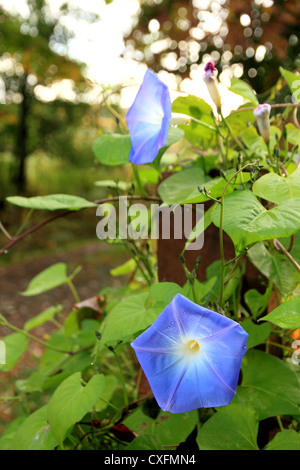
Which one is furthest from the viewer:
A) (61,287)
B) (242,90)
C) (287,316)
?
(61,287)

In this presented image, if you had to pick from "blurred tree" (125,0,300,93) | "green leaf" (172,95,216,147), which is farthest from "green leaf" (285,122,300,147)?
"blurred tree" (125,0,300,93)

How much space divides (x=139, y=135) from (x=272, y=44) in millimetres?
2932

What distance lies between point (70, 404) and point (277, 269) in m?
0.30

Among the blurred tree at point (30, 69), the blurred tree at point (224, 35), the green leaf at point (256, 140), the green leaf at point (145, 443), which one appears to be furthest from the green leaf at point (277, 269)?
the blurred tree at point (30, 69)

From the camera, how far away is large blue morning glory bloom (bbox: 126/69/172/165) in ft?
1.81

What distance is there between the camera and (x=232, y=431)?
1.79 feet

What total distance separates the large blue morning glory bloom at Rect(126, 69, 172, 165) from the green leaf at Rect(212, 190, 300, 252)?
135 millimetres

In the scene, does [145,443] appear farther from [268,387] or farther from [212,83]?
[212,83]

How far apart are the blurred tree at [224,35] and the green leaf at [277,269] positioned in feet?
7.83

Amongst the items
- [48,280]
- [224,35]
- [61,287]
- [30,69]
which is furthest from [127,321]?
[30,69]

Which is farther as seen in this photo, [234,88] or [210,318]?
[234,88]

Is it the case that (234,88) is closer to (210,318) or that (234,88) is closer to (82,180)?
(210,318)

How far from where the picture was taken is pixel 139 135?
24.4 inches

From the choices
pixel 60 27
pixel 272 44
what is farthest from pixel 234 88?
pixel 60 27
